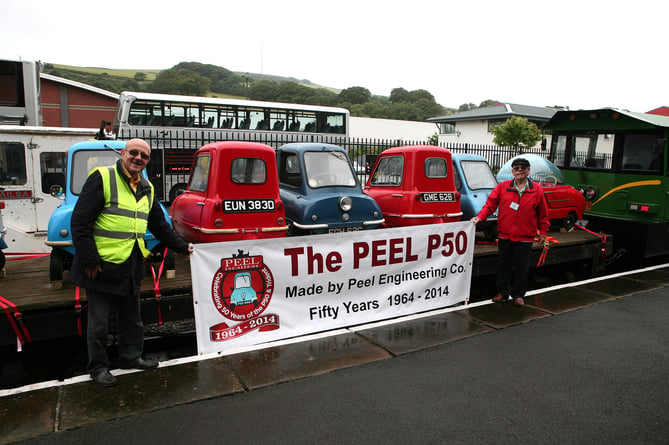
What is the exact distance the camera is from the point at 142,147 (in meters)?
3.85

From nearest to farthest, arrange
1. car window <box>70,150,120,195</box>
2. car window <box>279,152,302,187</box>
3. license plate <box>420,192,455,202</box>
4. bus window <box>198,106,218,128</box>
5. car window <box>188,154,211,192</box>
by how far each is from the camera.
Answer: car window <box>70,150,120,195</box> → car window <box>188,154,211,192</box> → car window <box>279,152,302,187</box> → license plate <box>420,192,455,202</box> → bus window <box>198,106,218,128</box>

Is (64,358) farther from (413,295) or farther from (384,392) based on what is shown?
(413,295)

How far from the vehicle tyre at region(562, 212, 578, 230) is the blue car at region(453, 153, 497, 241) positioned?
1.96 m

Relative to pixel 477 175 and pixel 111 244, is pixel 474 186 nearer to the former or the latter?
pixel 477 175

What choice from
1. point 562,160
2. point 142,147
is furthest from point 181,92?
point 142,147

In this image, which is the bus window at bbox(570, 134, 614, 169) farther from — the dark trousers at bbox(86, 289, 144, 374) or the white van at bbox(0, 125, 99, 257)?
the white van at bbox(0, 125, 99, 257)

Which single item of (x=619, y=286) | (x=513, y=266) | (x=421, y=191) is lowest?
(x=619, y=286)

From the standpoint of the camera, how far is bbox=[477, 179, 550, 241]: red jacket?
6.15 m

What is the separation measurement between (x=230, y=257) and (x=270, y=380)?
4.17 feet

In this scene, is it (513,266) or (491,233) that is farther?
(491,233)

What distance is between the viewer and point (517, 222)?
20.2ft

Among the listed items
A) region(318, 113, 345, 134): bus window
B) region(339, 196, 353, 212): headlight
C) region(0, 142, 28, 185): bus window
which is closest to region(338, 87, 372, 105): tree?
region(318, 113, 345, 134): bus window

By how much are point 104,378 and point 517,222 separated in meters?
5.22

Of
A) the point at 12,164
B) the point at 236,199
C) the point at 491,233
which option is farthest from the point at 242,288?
the point at 12,164
